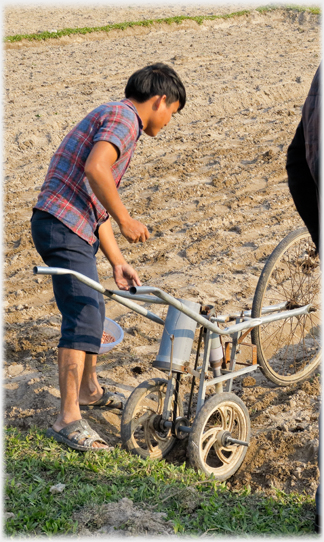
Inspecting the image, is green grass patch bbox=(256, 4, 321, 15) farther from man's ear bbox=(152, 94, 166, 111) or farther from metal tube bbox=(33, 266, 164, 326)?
metal tube bbox=(33, 266, 164, 326)

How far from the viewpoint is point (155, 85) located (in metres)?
3.22

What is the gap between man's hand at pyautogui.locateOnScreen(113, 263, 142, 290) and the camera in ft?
10.9

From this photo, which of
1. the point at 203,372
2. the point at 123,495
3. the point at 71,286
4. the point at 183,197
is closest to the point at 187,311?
the point at 203,372

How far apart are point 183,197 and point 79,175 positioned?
3958mm

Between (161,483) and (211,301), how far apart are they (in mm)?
2319

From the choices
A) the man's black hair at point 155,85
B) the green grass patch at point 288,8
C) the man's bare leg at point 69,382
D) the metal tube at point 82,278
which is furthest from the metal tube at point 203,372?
the green grass patch at point 288,8

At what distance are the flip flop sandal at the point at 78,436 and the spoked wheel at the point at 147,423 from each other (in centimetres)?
15

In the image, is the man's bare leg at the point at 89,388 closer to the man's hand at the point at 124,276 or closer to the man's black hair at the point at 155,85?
the man's hand at the point at 124,276

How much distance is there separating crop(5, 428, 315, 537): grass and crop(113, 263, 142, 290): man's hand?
925 mm

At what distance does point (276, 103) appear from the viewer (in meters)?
10.1

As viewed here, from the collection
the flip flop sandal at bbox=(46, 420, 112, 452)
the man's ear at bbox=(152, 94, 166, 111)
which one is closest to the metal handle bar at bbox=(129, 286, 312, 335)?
the flip flop sandal at bbox=(46, 420, 112, 452)

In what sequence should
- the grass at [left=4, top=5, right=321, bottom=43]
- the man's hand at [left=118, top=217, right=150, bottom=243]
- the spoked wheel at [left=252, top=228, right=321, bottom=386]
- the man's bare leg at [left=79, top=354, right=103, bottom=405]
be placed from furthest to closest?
the grass at [left=4, top=5, right=321, bottom=43], the spoked wheel at [left=252, top=228, right=321, bottom=386], the man's bare leg at [left=79, top=354, right=103, bottom=405], the man's hand at [left=118, top=217, right=150, bottom=243]

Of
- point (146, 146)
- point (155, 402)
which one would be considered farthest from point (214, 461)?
point (146, 146)

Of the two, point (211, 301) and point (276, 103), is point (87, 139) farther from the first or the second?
point (276, 103)
